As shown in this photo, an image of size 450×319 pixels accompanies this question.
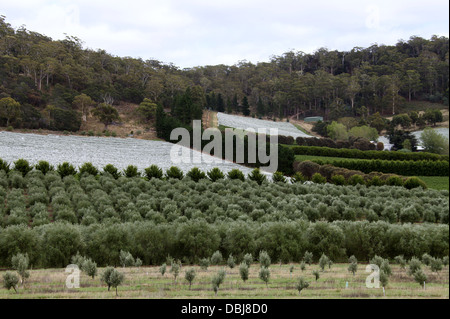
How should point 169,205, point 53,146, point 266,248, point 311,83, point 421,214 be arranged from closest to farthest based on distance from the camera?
point 266,248, point 169,205, point 421,214, point 53,146, point 311,83

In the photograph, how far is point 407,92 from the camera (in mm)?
72250

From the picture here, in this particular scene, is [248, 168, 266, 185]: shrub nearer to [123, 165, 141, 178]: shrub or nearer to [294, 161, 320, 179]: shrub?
[294, 161, 320, 179]: shrub

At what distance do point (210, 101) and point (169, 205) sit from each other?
188ft

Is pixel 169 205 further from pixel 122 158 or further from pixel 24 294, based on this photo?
pixel 122 158

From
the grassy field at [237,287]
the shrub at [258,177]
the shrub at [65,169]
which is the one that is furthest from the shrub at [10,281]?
the shrub at [258,177]

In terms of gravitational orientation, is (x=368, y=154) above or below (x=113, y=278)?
above

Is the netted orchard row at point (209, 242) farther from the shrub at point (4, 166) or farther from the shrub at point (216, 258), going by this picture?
the shrub at point (4, 166)

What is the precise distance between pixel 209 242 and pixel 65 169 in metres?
12.8

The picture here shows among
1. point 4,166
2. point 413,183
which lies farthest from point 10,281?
point 413,183

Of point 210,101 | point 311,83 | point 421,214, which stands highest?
point 311,83

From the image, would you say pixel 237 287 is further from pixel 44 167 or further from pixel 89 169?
pixel 44 167

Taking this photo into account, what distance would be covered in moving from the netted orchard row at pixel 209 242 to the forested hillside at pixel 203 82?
367 cm

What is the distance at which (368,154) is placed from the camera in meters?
32.2
